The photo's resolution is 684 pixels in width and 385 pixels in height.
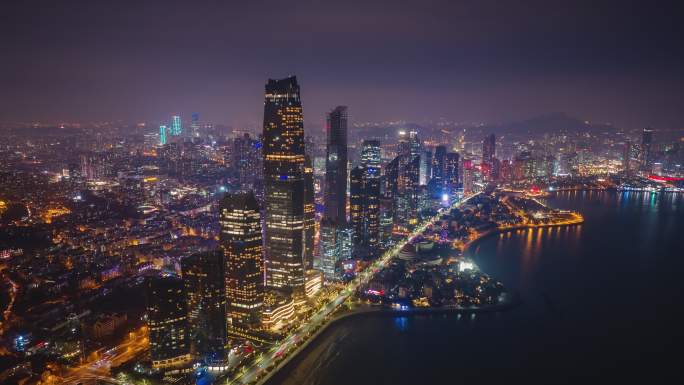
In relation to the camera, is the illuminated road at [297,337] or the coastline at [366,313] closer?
the illuminated road at [297,337]

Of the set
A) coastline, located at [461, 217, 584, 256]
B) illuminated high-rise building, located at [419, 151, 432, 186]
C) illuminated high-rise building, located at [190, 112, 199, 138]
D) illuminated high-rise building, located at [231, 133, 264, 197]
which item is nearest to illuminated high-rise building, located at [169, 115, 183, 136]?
illuminated high-rise building, located at [190, 112, 199, 138]

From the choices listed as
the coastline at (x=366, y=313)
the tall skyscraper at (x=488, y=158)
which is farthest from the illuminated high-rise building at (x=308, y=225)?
the tall skyscraper at (x=488, y=158)

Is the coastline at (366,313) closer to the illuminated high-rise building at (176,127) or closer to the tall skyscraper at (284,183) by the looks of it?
the tall skyscraper at (284,183)

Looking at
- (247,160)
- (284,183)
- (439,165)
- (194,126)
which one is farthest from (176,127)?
(284,183)

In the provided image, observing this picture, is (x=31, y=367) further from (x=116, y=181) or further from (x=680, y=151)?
(x=680, y=151)

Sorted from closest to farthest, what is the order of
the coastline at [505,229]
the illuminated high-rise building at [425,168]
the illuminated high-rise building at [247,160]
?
the coastline at [505,229]
the illuminated high-rise building at [247,160]
the illuminated high-rise building at [425,168]

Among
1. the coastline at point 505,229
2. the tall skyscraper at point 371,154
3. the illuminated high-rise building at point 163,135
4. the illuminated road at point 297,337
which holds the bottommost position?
the illuminated road at point 297,337
